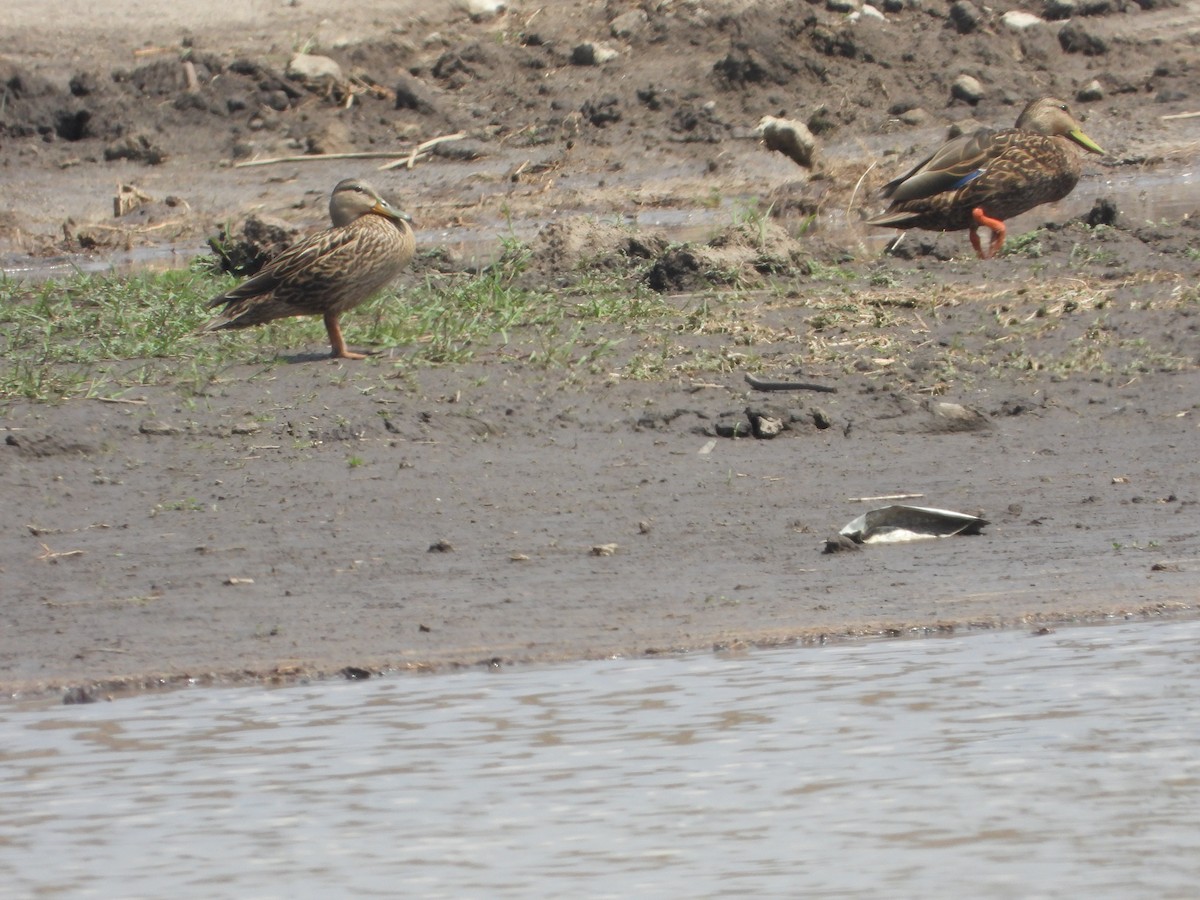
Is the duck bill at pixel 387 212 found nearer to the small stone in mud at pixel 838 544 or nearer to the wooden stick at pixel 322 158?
the small stone in mud at pixel 838 544

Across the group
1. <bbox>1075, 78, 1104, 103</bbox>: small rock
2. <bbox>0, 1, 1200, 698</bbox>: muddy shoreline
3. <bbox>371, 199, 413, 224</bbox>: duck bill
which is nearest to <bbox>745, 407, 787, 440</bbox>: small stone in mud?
<bbox>0, 1, 1200, 698</bbox>: muddy shoreline

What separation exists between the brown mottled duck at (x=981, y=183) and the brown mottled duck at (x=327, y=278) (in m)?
3.42

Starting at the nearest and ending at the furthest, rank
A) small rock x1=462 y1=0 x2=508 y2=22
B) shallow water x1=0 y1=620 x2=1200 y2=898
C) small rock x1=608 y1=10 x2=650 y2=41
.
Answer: shallow water x1=0 y1=620 x2=1200 y2=898
small rock x1=608 y1=10 x2=650 y2=41
small rock x1=462 y1=0 x2=508 y2=22

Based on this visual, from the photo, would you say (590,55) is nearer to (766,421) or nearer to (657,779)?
(766,421)

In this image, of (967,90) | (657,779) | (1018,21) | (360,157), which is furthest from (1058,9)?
(657,779)

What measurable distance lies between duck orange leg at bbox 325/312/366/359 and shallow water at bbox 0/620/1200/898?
3.40 m

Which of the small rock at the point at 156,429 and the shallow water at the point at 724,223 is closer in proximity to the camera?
the small rock at the point at 156,429

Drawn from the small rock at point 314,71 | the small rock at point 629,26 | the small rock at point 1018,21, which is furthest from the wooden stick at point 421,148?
the small rock at point 1018,21

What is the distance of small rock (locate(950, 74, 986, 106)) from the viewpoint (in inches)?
645

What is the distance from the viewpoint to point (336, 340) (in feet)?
27.1

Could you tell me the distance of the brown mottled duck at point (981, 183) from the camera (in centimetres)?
1077

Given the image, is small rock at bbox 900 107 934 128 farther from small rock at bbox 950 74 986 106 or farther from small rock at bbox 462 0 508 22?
small rock at bbox 462 0 508 22

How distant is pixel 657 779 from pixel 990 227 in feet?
22.2

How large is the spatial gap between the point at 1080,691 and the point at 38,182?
12.5 meters
